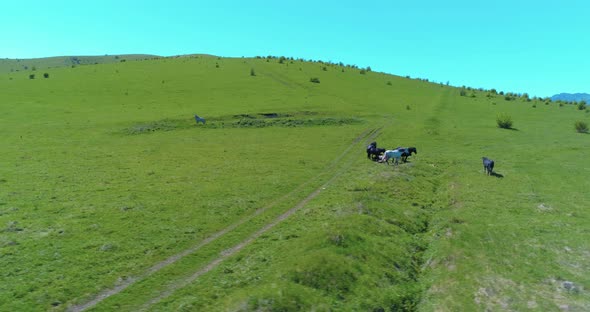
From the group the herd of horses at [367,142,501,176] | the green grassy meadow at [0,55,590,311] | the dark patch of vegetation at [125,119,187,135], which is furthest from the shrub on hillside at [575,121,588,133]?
the dark patch of vegetation at [125,119,187,135]

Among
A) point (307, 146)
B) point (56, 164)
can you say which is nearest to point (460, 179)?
point (307, 146)

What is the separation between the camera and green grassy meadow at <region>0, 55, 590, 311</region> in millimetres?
14133

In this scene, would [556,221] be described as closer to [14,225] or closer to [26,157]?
[14,225]

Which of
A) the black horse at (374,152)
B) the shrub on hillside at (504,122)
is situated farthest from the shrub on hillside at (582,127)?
the black horse at (374,152)

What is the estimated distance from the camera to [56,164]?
108 feet

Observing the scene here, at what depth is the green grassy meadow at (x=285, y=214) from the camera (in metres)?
14.1

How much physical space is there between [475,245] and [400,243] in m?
3.62

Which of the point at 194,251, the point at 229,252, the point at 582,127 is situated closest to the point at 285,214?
the point at 229,252

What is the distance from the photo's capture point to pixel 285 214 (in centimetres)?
2245

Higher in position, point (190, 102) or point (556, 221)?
point (190, 102)

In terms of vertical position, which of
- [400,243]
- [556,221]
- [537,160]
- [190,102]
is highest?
[190,102]

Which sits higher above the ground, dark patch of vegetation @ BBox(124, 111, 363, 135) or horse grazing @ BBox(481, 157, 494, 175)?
dark patch of vegetation @ BBox(124, 111, 363, 135)

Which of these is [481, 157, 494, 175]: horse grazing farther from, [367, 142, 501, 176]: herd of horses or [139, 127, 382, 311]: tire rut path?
[139, 127, 382, 311]: tire rut path

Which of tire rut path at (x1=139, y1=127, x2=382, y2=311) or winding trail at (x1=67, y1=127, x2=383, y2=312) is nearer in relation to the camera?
winding trail at (x1=67, y1=127, x2=383, y2=312)
